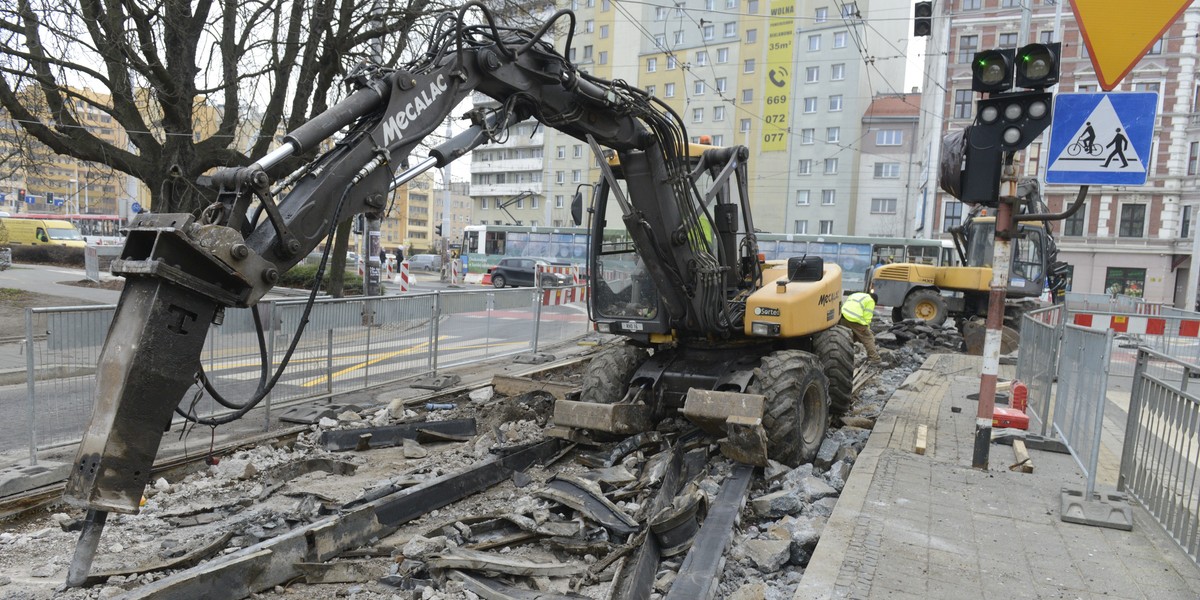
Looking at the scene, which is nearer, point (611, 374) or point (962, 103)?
point (611, 374)

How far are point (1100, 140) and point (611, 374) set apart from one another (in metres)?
4.42

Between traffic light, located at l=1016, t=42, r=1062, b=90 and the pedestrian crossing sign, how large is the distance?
0.19 m

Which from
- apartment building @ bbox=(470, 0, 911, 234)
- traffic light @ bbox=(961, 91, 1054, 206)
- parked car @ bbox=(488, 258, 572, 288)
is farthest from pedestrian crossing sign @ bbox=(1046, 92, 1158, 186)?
apartment building @ bbox=(470, 0, 911, 234)

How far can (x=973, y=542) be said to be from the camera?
4.68 metres

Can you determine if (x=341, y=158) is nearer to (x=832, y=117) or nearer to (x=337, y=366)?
(x=337, y=366)

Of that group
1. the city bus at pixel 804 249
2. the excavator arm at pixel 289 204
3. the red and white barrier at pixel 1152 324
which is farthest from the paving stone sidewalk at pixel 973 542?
the city bus at pixel 804 249

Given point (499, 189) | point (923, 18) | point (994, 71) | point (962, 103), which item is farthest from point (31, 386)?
point (499, 189)

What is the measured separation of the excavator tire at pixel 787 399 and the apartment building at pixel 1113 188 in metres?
36.9

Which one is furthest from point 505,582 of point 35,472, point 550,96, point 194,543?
point 35,472

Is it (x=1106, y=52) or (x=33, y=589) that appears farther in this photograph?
(x=1106, y=52)

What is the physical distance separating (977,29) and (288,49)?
137 ft

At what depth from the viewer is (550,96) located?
5.37 m

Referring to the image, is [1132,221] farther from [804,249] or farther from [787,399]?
[787,399]

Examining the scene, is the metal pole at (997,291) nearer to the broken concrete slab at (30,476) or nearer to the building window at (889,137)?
the broken concrete slab at (30,476)
